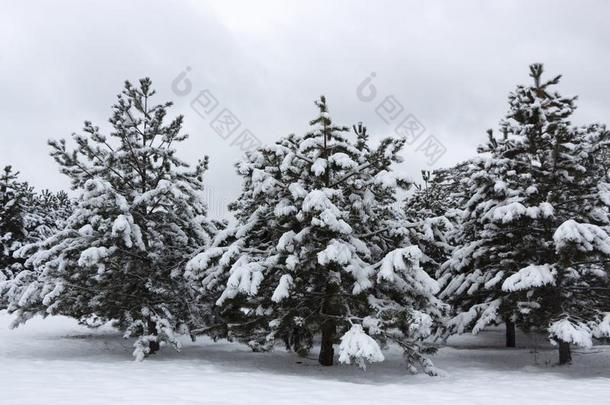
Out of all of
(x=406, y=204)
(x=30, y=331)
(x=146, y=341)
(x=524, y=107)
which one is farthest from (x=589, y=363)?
(x=30, y=331)

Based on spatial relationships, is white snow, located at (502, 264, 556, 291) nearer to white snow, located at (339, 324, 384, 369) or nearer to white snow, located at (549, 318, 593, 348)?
white snow, located at (549, 318, 593, 348)

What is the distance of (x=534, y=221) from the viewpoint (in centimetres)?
1305

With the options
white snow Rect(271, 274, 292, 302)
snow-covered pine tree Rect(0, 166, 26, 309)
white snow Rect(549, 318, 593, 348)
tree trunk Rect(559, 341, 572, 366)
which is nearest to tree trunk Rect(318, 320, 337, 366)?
white snow Rect(271, 274, 292, 302)

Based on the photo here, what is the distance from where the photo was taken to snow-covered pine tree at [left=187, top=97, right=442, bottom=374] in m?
10.5

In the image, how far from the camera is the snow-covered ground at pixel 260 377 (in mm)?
7270

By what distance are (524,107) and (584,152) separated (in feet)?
6.40

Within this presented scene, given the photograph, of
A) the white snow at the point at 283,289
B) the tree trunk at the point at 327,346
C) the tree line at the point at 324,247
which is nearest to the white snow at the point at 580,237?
the tree line at the point at 324,247

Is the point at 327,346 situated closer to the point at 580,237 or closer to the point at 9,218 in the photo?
the point at 580,237

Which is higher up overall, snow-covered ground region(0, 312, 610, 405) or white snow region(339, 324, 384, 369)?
white snow region(339, 324, 384, 369)

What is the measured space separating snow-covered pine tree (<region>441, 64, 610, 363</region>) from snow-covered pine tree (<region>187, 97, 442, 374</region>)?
6.32 ft

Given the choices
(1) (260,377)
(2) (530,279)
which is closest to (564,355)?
(2) (530,279)

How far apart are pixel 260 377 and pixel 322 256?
273cm

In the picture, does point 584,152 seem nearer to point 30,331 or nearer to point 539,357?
point 539,357

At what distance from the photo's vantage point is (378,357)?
9.23 meters
